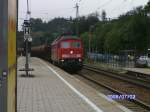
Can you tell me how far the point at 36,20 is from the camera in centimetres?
13925

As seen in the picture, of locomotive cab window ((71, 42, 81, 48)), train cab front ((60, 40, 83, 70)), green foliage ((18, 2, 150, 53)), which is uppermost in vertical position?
green foliage ((18, 2, 150, 53))

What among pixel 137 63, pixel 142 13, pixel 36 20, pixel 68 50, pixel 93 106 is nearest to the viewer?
pixel 93 106

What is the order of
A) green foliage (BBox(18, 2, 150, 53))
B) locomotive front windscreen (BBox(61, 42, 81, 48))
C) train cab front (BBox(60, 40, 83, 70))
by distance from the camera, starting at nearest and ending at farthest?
1. train cab front (BBox(60, 40, 83, 70))
2. locomotive front windscreen (BBox(61, 42, 81, 48))
3. green foliage (BBox(18, 2, 150, 53))

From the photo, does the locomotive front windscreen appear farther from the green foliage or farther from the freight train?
the green foliage

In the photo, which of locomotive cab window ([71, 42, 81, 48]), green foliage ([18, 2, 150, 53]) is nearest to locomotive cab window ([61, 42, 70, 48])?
locomotive cab window ([71, 42, 81, 48])

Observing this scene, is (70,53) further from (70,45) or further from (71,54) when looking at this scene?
(70,45)

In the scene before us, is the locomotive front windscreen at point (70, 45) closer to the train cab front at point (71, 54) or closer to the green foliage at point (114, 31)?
the train cab front at point (71, 54)

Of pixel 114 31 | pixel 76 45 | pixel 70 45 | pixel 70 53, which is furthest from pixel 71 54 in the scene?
pixel 114 31

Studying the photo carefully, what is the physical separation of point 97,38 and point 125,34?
26.9 meters

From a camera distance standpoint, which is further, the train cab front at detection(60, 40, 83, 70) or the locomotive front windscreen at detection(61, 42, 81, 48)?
the locomotive front windscreen at detection(61, 42, 81, 48)

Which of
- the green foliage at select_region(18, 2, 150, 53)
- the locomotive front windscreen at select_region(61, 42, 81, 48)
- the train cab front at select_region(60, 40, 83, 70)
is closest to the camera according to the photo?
the train cab front at select_region(60, 40, 83, 70)

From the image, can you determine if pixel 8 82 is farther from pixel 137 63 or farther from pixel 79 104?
pixel 137 63

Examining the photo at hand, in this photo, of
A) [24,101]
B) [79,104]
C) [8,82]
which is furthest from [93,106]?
[8,82]

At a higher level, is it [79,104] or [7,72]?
[7,72]
